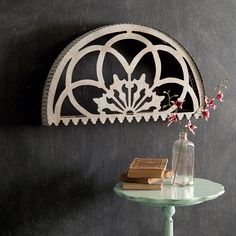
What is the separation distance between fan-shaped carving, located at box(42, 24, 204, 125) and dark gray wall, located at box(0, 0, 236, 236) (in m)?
0.10

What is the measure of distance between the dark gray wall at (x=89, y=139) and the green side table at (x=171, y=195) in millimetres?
253

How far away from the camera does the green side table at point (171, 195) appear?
2.26 meters

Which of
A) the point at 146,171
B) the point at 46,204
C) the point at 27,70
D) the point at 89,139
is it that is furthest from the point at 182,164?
the point at 27,70

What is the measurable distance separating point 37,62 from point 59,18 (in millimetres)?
230

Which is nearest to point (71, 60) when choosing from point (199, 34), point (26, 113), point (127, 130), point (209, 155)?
point (26, 113)

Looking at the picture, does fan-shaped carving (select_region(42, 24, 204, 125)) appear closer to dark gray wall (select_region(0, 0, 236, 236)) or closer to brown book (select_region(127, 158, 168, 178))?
dark gray wall (select_region(0, 0, 236, 236))

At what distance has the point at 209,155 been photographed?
9.43 ft

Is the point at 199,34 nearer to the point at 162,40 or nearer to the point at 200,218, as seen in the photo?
the point at 162,40

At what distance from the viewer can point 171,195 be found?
231 cm

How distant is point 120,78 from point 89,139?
1.09 feet

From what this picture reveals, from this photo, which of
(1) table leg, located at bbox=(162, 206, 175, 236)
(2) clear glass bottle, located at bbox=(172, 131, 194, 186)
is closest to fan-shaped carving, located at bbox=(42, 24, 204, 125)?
(2) clear glass bottle, located at bbox=(172, 131, 194, 186)

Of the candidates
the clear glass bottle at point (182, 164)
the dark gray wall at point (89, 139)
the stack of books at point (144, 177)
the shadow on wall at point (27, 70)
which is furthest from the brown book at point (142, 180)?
the shadow on wall at point (27, 70)

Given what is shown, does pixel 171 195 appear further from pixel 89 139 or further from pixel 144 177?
pixel 89 139

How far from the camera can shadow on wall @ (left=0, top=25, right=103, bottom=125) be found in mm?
2443
